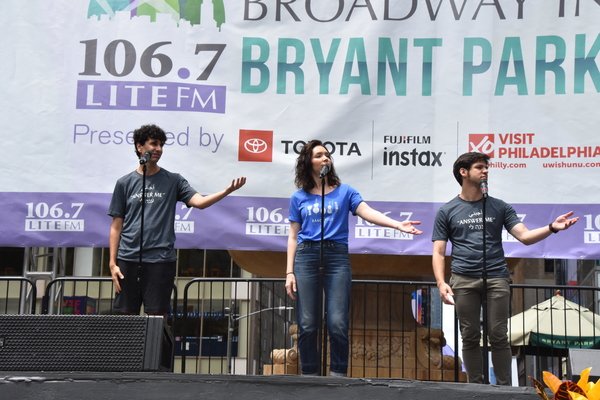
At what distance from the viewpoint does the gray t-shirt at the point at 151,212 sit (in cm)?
508

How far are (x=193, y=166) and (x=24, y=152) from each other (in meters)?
1.64

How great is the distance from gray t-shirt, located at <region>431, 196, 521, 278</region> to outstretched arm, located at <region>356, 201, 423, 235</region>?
55 centimetres

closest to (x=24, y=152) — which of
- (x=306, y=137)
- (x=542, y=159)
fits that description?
(x=306, y=137)

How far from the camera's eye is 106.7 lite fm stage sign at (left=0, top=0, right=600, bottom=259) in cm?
674

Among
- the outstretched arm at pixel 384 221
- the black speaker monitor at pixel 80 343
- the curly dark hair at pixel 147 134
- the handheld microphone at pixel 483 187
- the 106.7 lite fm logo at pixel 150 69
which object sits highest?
the 106.7 lite fm logo at pixel 150 69

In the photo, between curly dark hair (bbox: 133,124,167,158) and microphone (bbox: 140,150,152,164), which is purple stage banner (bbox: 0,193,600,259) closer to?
curly dark hair (bbox: 133,124,167,158)

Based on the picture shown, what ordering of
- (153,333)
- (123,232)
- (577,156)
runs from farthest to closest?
1. (577,156)
2. (123,232)
3. (153,333)

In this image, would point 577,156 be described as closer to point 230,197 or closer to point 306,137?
point 306,137

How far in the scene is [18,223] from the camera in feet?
22.3

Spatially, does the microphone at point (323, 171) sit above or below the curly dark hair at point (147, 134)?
below

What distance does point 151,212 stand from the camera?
5195mm

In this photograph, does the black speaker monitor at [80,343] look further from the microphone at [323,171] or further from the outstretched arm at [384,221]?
the outstretched arm at [384,221]

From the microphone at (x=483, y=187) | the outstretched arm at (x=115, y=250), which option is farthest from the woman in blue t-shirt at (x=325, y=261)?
the outstretched arm at (x=115, y=250)

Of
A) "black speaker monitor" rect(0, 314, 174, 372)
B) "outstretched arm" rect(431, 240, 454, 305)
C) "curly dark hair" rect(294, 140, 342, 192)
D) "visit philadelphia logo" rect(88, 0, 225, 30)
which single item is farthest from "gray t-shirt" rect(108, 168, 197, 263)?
"visit philadelphia logo" rect(88, 0, 225, 30)
